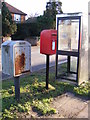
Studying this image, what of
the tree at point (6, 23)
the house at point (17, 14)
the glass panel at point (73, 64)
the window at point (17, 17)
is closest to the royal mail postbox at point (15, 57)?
the glass panel at point (73, 64)

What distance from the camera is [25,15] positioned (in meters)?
35.8

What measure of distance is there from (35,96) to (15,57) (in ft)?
3.71

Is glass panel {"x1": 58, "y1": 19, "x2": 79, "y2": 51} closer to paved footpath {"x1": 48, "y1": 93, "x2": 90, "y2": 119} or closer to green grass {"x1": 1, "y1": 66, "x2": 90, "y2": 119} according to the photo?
green grass {"x1": 1, "y1": 66, "x2": 90, "y2": 119}

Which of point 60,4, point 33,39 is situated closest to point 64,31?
point 33,39

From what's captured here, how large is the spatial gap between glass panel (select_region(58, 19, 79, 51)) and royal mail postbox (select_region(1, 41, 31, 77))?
1765mm

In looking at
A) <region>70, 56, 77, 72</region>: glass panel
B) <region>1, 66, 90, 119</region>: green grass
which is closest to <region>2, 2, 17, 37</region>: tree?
<region>70, 56, 77, 72</region>: glass panel

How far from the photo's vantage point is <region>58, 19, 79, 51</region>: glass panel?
191 inches

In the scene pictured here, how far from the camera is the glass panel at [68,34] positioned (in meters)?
4.84

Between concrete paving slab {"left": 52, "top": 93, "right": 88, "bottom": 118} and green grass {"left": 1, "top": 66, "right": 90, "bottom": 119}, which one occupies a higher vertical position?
green grass {"left": 1, "top": 66, "right": 90, "bottom": 119}

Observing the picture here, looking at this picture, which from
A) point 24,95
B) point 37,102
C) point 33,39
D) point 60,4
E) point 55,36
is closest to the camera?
point 37,102

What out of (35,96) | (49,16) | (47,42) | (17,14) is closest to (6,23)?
(49,16)

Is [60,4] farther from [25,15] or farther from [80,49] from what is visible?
[80,49]

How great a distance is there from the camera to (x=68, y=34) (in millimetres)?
5090

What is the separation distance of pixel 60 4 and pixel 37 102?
22.3 m
